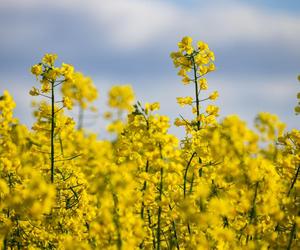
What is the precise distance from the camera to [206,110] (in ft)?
28.3

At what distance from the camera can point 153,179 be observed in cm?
599

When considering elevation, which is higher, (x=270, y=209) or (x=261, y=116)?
(x=261, y=116)

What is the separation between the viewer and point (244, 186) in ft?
17.7

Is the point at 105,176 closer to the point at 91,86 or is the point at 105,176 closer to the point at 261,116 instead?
the point at 261,116

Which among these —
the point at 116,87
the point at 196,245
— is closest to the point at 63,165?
the point at 116,87

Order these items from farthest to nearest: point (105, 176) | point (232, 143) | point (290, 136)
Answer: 1. point (290, 136)
2. point (232, 143)
3. point (105, 176)

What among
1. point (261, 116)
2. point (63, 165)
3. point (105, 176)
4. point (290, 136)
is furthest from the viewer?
point (63, 165)

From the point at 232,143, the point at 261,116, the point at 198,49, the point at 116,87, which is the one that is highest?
the point at 198,49

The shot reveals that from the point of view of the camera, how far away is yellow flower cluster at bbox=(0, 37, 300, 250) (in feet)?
15.8

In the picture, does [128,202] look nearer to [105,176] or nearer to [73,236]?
[105,176]

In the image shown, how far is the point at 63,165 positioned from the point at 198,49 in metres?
2.91

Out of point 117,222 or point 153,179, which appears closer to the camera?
point 117,222

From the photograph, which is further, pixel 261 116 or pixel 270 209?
pixel 261 116

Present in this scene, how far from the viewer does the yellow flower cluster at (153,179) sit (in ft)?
15.8
